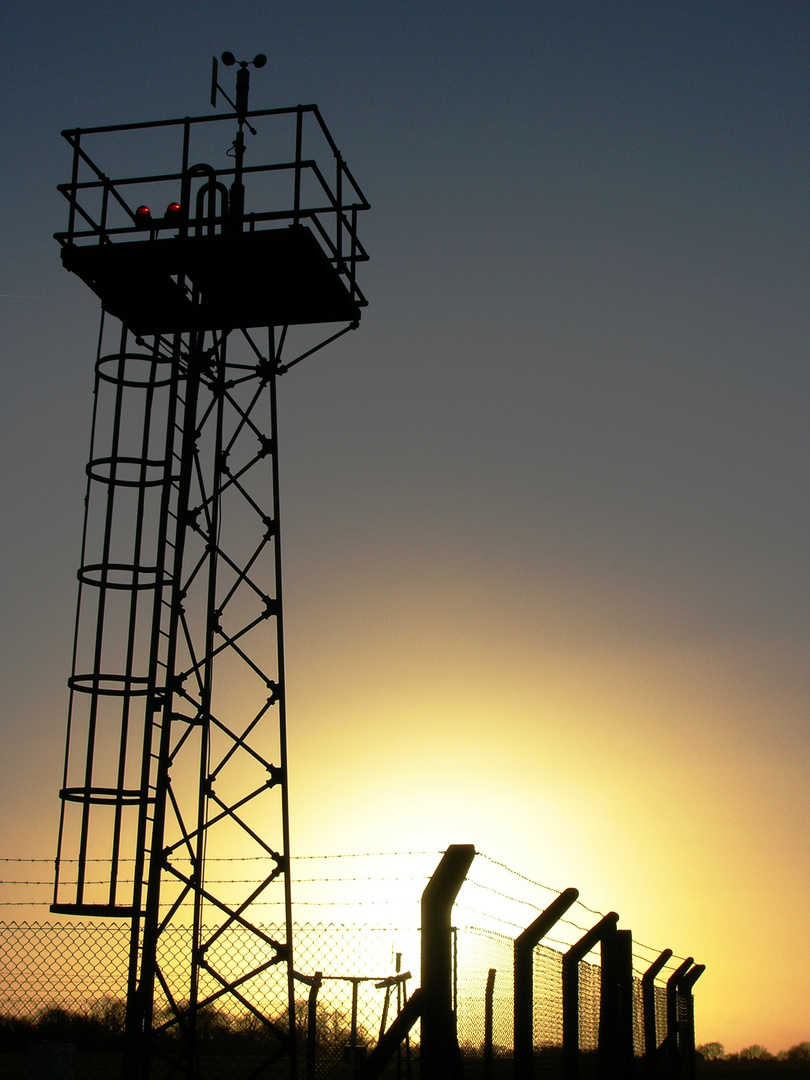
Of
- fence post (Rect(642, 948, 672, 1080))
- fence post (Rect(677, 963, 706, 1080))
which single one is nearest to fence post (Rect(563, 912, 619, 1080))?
fence post (Rect(642, 948, 672, 1080))

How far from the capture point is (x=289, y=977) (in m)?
12.1

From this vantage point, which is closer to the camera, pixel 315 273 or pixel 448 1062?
pixel 448 1062

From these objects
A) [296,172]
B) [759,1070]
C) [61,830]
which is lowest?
[759,1070]

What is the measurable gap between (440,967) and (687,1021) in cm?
1114

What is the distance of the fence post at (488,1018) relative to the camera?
8.18 m

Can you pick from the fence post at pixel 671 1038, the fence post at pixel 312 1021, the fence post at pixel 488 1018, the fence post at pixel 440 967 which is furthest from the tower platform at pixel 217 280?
the fence post at pixel 671 1038

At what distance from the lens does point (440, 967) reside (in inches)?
239

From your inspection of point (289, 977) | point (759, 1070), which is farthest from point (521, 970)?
point (759, 1070)

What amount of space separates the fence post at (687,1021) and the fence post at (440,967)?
33.8 ft

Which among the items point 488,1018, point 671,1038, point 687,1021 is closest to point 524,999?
point 488,1018

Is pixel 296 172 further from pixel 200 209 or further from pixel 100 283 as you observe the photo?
pixel 100 283

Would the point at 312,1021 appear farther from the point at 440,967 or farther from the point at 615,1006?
the point at 440,967

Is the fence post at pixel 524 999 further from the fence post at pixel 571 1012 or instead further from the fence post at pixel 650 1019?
the fence post at pixel 650 1019

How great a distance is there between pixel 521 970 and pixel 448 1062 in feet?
4.70
